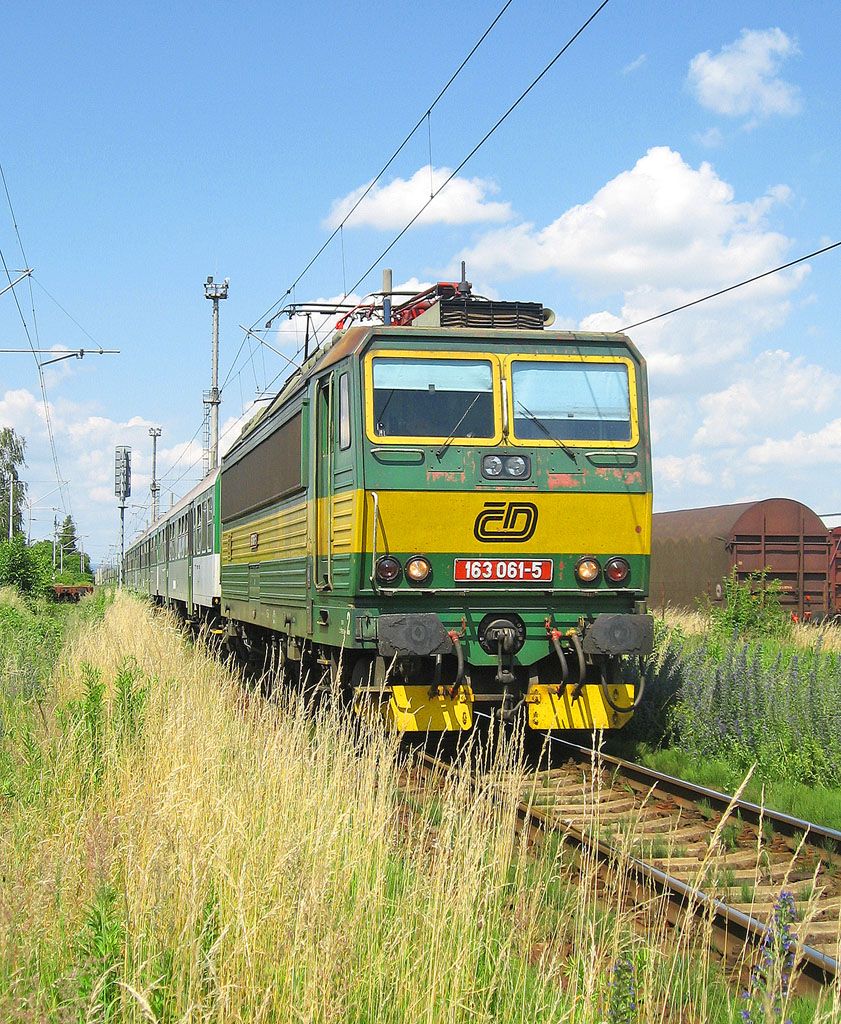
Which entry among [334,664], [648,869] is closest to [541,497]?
[334,664]

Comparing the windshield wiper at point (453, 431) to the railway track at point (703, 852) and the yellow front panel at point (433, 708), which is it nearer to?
the yellow front panel at point (433, 708)

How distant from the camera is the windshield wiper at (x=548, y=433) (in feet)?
30.2

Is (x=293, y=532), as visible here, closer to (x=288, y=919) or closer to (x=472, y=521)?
(x=472, y=521)

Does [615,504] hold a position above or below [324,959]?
above

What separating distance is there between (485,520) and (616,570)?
3.67ft

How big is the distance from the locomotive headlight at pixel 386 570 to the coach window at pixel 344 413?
99 centimetres

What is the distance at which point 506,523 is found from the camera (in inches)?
358

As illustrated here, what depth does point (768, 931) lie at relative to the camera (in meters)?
3.59

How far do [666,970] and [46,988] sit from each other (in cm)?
224

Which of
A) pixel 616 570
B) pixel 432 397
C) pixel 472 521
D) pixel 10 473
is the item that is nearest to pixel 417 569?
pixel 472 521

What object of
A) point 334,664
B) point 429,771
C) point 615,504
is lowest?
point 429,771

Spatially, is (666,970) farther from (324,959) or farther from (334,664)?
(334,664)

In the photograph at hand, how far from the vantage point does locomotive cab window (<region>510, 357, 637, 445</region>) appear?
30.5 feet

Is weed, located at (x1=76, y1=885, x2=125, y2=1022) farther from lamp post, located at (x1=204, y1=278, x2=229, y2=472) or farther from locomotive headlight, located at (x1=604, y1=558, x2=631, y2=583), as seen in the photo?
lamp post, located at (x1=204, y1=278, x2=229, y2=472)
